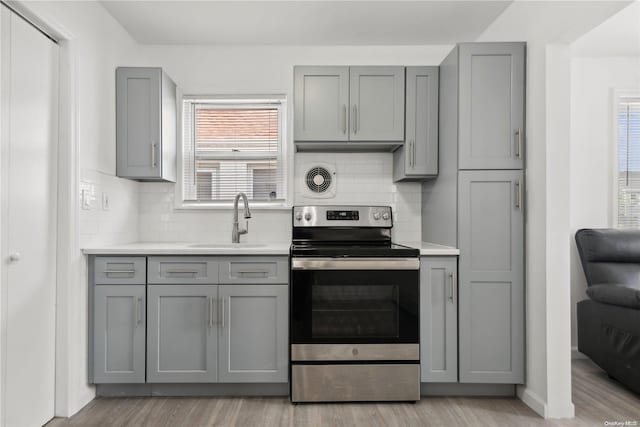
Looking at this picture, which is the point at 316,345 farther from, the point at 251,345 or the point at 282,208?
the point at 282,208

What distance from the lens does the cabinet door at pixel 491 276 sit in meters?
2.55

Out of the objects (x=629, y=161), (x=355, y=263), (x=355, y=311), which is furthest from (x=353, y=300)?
(x=629, y=161)

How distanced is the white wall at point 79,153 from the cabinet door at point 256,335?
84cm

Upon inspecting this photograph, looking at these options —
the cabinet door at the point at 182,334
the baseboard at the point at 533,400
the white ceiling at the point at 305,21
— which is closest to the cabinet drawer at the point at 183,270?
the cabinet door at the point at 182,334

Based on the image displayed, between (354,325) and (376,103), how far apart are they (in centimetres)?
151

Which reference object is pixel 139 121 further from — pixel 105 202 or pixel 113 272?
pixel 113 272

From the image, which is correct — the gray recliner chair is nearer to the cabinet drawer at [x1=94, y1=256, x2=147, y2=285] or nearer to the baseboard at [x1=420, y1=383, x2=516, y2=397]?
the baseboard at [x1=420, y1=383, x2=516, y2=397]

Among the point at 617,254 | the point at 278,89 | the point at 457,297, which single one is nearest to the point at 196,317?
the point at 457,297

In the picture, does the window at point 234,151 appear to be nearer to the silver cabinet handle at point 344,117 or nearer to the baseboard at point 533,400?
the silver cabinet handle at point 344,117

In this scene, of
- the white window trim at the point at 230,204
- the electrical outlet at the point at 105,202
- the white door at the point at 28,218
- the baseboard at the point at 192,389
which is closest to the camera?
the white door at the point at 28,218

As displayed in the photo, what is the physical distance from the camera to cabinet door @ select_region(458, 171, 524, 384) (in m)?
2.55

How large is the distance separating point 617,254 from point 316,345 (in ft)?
7.57

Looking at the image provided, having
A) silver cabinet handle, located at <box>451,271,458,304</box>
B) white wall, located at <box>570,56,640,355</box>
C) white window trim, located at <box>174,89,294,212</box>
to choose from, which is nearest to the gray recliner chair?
white wall, located at <box>570,56,640,355</box>

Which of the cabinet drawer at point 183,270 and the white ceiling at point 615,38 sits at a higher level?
the white ceiling at point 615,38
